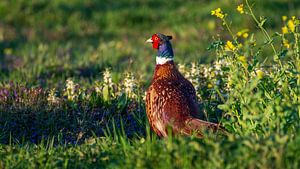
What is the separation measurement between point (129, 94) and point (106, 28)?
7.60 m

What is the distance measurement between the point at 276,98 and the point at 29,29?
31.4 ft

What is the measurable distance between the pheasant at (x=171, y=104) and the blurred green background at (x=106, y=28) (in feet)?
12.5

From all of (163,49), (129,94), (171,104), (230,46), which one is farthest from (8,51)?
(230,46)

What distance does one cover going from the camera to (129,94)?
25.1 ft

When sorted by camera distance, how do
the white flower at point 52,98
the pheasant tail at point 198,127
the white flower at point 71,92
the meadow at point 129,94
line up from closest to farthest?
the meadow at point 129,94 → the pheasant tail at point 198,127 → the white flower at point 52,98 → the white flower at point 71,92

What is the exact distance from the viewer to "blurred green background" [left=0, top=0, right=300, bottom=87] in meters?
11.4

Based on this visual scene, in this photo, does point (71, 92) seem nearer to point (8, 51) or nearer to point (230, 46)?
point (230, 46)

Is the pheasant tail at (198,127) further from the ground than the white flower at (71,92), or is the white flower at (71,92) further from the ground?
the white flower at (71,92)

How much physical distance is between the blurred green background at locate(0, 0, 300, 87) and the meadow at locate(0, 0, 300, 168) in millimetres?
33

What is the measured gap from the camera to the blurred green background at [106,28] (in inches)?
450

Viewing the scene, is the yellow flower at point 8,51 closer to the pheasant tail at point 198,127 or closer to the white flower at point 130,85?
the white flower at point 130,85

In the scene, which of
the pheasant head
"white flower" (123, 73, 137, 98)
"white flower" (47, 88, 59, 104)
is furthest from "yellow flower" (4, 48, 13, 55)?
the pheasant head

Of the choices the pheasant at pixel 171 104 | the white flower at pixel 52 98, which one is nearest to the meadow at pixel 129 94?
the white flower at pixel 52 98

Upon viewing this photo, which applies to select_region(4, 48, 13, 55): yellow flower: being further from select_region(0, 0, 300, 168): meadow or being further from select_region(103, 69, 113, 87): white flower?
select_region(103, 69, 113, 87): white flower
